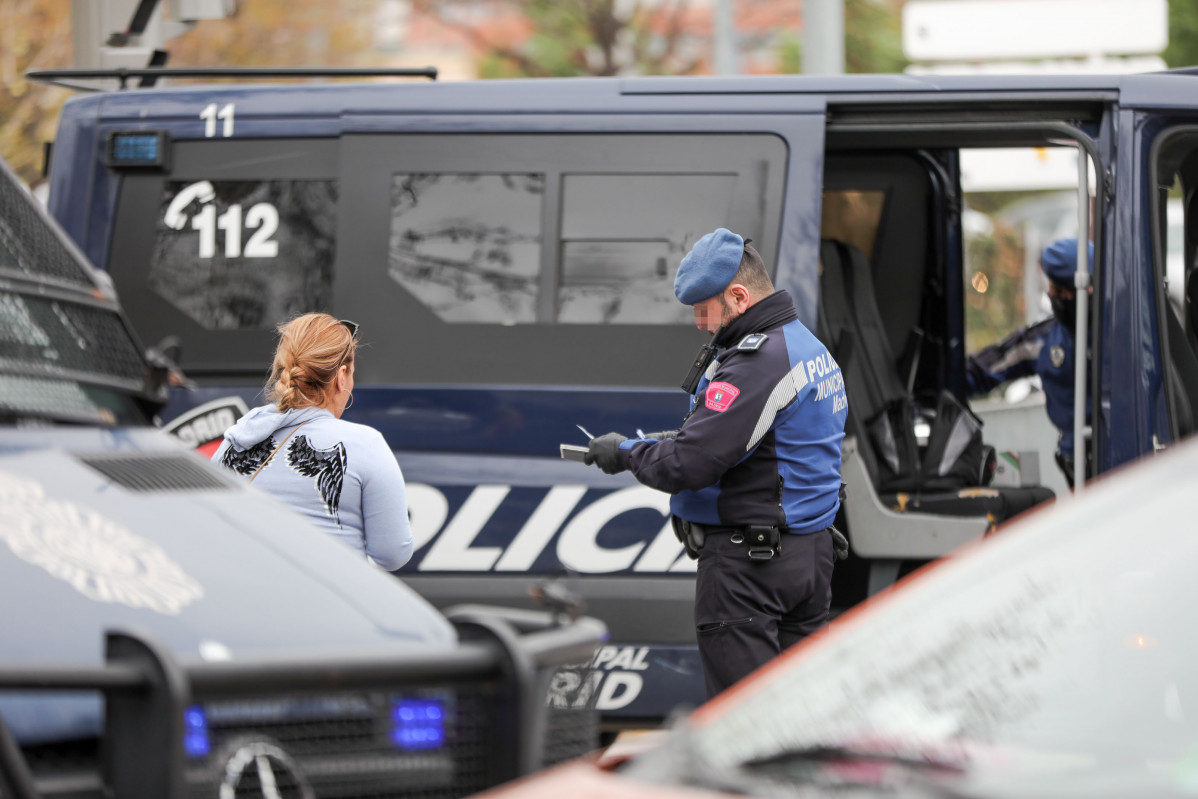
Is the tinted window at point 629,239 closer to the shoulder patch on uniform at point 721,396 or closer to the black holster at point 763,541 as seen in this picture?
the shoulder patch on uniform at point 721,396

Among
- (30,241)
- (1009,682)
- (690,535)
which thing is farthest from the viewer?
(690,535)

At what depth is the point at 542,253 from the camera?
469 cm

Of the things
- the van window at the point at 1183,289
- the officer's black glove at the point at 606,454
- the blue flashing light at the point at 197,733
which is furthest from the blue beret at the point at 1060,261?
the blue flashing light at the point at 197,733

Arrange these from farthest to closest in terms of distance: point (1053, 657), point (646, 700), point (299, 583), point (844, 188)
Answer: point (844, 188) < point (646, 700) < point (299, 583) < point (1053, 657)

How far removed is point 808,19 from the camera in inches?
402

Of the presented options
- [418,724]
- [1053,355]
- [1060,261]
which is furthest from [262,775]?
[1053,355]

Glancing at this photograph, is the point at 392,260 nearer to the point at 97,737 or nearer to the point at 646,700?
the point at 646,700

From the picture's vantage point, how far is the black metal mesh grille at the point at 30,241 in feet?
10.7

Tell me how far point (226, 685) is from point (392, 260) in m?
2.76

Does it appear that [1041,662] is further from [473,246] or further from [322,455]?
[473,246]

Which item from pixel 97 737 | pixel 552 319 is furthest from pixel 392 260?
pixel 97 737

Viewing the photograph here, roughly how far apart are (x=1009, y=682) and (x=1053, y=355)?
4.09 meters

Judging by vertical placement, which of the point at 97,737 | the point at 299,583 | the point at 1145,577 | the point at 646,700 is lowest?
the point at 646,700

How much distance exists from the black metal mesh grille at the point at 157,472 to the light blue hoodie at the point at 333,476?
67 centimetres
